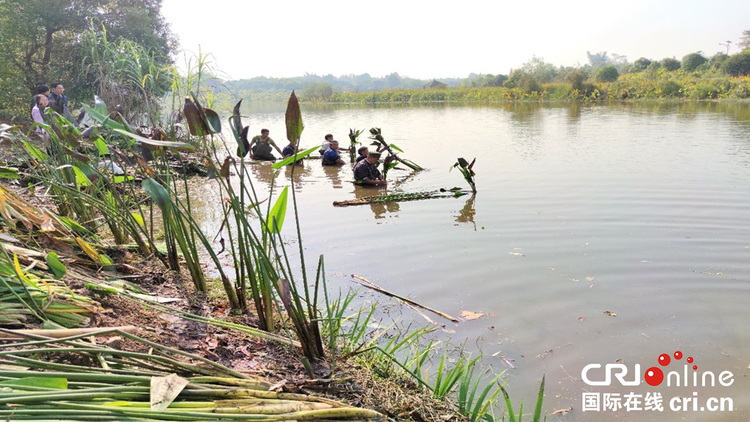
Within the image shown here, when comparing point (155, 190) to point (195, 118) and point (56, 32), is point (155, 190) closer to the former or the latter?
point (195, 118)

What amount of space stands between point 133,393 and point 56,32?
56.4 ft

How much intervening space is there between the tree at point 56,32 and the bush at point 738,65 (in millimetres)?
36072

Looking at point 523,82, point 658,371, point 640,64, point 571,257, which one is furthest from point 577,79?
point 658,371

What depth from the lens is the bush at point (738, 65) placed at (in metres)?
31.7

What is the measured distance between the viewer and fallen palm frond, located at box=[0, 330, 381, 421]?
1135 millimetres

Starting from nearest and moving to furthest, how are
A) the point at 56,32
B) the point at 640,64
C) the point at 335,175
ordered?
the point at 335,175
the point at 56,32
the point at 640,64

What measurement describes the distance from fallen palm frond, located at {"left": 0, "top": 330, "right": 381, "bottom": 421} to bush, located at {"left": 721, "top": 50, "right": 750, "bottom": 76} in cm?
4022

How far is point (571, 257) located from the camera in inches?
171

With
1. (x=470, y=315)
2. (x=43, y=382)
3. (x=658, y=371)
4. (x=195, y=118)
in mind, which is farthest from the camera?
(x=470, y=315)

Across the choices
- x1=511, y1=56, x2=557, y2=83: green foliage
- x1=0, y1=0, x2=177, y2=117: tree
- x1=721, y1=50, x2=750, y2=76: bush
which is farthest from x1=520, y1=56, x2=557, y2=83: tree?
x1=0, y1=0, x2=177, y2=117: tree

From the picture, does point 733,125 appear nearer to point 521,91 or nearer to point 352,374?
point 352,374

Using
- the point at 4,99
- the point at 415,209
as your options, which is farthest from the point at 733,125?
the point at 4,99

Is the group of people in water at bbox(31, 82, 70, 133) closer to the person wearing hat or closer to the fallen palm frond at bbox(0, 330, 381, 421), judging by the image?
the fallen palm frond at bbox(0, 330, 381, 421)

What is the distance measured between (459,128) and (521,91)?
22315 millimetres
